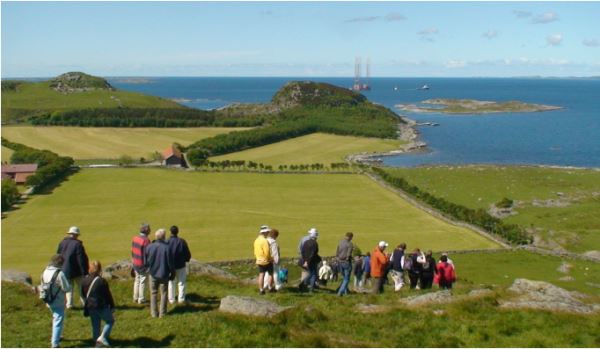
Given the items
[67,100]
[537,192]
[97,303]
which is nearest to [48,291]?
[97,303]

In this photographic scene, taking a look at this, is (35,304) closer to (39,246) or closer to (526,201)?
(39,246)

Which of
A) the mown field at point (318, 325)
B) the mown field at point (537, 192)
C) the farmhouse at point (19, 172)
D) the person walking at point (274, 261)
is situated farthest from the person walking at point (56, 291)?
the farmhouse at point (19, 172)

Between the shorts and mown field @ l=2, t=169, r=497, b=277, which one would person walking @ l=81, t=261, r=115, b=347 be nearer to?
the shorts

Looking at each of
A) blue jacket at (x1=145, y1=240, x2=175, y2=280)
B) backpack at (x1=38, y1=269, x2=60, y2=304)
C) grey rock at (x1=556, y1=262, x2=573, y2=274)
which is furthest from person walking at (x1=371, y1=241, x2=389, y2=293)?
grey rock at (x1=556, y1=262, x2=573, y2=274)

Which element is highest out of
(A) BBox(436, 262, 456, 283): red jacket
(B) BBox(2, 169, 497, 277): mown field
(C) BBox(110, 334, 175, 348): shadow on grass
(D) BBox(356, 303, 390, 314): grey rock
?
(C) BBox(110, 334, 175, 348): shadow on grass

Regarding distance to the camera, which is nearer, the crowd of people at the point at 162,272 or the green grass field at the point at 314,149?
the crowd of people at the point at 162,272

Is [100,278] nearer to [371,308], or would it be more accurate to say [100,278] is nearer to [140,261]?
[140,261]

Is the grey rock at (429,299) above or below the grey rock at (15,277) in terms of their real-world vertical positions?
above

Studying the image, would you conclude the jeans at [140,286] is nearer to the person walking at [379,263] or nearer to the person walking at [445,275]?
the person walking at [379,263]
